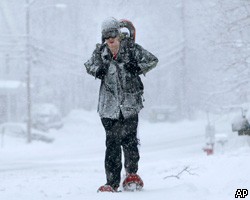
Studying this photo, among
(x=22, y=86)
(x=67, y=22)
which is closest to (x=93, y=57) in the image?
(x=22, y=86)

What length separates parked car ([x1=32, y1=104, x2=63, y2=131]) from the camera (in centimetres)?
3816

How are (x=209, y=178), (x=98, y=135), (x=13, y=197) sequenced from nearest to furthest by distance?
(x=13, y=197) → (x=209, y=178) → (x=98, y=135)

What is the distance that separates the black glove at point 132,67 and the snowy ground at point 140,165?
1.15m

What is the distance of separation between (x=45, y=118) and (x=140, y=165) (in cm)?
2502

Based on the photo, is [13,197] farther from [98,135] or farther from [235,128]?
[98,135]

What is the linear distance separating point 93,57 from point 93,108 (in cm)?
4709

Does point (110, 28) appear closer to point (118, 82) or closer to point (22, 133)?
point (118, 82)

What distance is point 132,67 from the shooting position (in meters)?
5.39

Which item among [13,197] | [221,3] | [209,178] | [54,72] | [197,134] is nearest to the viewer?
[13,197]

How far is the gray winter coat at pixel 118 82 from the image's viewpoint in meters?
5.32

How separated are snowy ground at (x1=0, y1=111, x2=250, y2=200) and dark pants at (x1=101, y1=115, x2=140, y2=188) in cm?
27

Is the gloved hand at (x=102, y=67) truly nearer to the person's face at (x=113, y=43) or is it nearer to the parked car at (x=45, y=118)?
the person's face at (x=113, y=43)

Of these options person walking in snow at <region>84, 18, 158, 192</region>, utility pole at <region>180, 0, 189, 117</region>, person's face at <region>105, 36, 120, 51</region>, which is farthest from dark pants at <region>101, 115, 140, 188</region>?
utility pole at <region>180, 0, 189, 117</region>

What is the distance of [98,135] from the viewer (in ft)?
131
